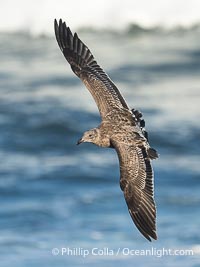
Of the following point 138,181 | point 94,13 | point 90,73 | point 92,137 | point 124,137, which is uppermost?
point 94,13

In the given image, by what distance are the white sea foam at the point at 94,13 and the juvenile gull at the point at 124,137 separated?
907cm

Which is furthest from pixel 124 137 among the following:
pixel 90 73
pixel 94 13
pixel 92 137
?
pixel 94 13

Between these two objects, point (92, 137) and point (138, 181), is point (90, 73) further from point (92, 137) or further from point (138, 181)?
point (138, 181)

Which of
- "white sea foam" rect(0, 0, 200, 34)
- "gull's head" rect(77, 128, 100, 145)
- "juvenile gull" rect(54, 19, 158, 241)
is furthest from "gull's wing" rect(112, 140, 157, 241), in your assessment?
"white sea foam" rect(0, 0, 200, 34)

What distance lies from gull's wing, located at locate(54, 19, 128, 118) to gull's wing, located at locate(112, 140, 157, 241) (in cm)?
91

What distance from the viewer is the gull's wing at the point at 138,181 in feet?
44.1

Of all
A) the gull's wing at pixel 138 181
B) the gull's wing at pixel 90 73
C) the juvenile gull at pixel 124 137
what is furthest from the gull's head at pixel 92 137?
the gull's wing at pixel 138 181

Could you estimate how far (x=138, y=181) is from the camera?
44.2ft

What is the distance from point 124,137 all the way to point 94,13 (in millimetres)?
11404

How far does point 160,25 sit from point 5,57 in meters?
2.83

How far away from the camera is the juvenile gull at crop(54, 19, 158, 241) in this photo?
13.4 metres

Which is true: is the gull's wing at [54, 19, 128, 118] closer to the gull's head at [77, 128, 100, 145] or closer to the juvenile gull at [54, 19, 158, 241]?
the juvenile gull at [54, 19, 158, 241]

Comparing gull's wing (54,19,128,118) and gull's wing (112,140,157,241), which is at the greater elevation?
gull's wing (54,19,128,118)

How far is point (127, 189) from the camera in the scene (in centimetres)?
1348
